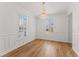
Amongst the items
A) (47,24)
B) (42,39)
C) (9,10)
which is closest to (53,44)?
(42,39)

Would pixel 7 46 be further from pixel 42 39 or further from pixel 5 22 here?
pixel 42 39

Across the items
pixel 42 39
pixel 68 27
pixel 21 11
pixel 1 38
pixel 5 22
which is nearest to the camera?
pixel 1 38

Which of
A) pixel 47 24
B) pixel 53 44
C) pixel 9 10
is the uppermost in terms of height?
pixel 9 10

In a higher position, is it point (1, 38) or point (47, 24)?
point (47, 24)

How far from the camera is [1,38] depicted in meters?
2.28

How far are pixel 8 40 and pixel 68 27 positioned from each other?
267 cm

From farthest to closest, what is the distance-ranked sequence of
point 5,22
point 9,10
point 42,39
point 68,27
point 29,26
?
point 29,26
point 68,27
point 42,39
point 9,10
point 5,22

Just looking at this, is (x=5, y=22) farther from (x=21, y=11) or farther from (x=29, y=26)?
(x=29, y=26)

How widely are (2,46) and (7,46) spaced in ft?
0.78

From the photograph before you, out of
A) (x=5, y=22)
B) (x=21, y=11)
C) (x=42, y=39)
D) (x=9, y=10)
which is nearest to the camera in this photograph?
(x=5, y=22)

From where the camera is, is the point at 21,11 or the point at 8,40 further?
the point at 21,11

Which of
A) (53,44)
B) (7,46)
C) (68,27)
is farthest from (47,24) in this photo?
(68,27)

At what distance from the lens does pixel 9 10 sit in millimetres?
2697

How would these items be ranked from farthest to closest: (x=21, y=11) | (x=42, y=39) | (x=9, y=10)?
(x=21, y=11) < (x=42, y=39) < (x=9, y=10)
